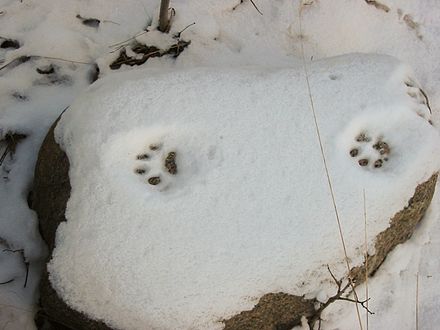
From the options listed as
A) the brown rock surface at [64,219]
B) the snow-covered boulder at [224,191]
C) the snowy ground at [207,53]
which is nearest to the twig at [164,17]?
the snowy ground at [207,53]

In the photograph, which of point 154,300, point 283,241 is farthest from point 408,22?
point 154,300

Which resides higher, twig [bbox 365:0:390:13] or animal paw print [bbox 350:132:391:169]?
twig [bbox 365:0:390:13]

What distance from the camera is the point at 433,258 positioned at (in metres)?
2.09

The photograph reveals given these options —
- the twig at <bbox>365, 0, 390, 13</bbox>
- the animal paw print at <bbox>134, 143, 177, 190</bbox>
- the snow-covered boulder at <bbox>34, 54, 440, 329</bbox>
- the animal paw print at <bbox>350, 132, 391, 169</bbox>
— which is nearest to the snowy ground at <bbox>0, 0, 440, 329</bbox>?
the twig at <bbox>365, 0, 390, 13</bbox>

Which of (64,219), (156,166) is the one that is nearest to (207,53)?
(156,166)

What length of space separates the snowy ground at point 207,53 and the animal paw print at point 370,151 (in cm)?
38

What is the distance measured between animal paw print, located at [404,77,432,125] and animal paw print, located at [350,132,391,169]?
8.4 inches

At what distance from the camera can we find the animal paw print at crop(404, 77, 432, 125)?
1947 mm

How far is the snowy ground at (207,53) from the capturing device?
198 centimetres

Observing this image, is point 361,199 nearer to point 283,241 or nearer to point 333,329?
point 283,241

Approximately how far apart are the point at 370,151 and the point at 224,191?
51 cm

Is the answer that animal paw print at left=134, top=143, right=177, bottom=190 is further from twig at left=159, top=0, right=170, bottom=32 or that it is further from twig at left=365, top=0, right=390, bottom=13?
twig at left=365, top=0, right=390, bottom=13

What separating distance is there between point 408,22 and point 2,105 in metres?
1.83

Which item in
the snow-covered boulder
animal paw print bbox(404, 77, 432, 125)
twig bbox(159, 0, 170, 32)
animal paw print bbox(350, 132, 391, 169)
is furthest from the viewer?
twig bbox(159, 0, 170, 32)
